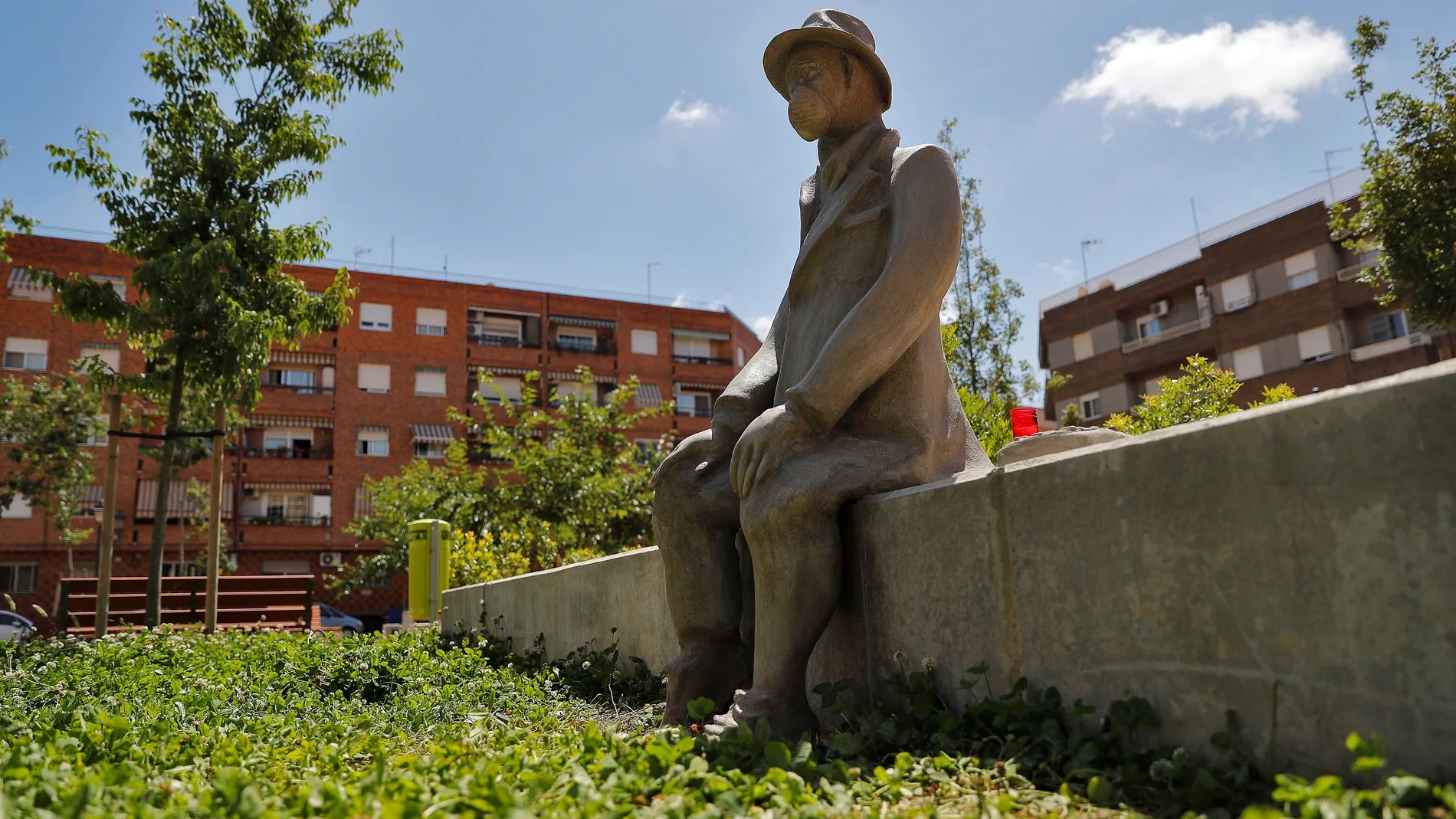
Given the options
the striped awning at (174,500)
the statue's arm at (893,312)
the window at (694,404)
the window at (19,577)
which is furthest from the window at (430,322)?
the statue's arm at (893,312)

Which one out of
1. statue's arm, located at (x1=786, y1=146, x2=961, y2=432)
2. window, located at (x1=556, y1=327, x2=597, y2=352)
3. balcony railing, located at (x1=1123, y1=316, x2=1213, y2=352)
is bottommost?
statue's arm, located at (x1=786, y1=146, x2=961, y2=432)

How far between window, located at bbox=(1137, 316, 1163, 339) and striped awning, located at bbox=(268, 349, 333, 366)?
33.5m

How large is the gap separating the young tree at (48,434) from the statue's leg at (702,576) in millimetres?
32327

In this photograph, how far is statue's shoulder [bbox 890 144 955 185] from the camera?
311 centimetres

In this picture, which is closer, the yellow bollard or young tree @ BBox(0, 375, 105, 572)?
the yellow bollard

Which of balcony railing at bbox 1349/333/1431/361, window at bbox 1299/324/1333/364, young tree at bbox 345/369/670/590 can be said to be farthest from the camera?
window at bbox 1299/324/1333/364

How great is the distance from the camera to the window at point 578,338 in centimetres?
5134

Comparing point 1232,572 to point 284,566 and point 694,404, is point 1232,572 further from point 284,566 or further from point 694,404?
point 694,404

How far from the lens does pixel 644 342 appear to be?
171 ft

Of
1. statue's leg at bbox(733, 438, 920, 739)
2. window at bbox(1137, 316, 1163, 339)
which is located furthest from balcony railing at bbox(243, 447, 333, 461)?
statue's leg at bbox(733, 438, 920, 739)

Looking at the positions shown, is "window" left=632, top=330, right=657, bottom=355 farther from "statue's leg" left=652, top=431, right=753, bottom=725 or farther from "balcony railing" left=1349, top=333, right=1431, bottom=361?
"statue's leg" left=652, top=431, right=753, bottom=725

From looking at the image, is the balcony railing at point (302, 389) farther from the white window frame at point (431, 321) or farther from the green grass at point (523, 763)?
the green grass at point (523, 763)

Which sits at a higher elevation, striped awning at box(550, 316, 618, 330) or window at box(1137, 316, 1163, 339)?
striped awning at box(550, 316, 618, 330)

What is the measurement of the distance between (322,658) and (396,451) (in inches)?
1605
